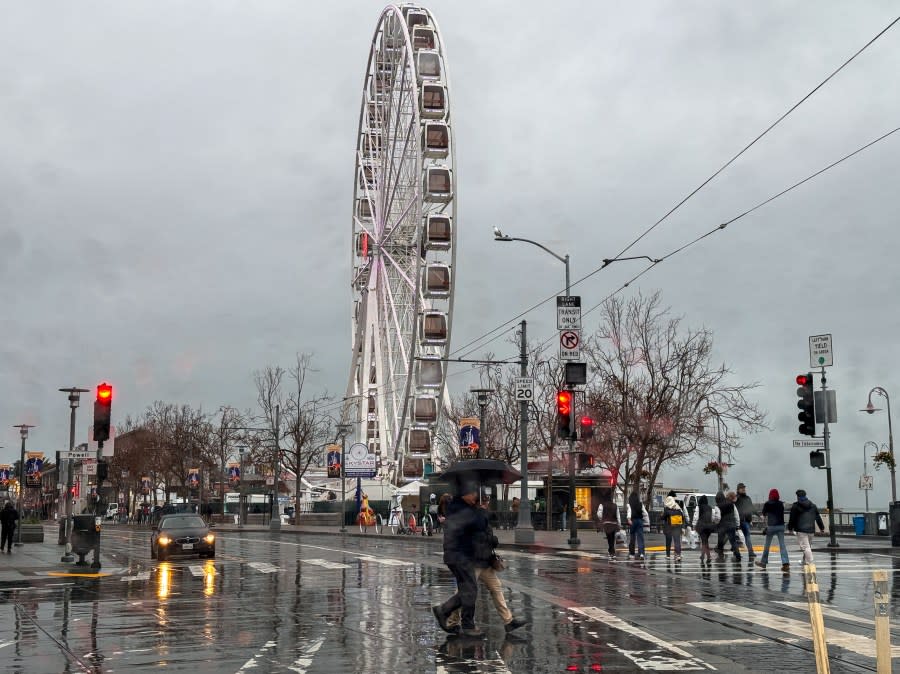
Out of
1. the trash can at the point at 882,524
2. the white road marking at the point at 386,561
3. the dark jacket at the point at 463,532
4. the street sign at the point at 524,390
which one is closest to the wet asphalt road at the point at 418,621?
the dark jacket at the point at 463,532

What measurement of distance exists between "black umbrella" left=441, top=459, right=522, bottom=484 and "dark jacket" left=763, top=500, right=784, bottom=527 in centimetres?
1133

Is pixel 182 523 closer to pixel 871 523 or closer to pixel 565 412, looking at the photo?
pixel 565 412

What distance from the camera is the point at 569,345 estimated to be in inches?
1261

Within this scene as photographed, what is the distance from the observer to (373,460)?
174 ft

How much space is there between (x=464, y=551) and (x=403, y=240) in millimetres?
48318

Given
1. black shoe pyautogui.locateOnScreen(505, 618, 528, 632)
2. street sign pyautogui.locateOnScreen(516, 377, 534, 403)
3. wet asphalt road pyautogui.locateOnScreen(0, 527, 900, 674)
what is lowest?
wet asphalt road pyautogui.locateOnScreen(0, 527, 900, 674)

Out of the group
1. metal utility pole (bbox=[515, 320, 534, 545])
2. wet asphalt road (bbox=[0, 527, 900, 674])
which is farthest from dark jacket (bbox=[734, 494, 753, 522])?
metal utility pole (bbox=[515, 320, 534, 545])

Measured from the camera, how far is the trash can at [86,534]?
85.6ft

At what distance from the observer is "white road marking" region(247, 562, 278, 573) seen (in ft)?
79.2

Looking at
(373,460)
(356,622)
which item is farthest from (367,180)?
(356,622)

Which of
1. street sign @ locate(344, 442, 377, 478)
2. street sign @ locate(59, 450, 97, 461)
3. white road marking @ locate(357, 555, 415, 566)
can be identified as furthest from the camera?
street sign @ locate(344, 442, 377, 478)

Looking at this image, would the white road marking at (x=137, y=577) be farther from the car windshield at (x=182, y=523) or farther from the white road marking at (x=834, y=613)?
the white road marking at (x=834, y=613)

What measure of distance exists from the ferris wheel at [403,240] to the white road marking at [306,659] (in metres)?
37.6

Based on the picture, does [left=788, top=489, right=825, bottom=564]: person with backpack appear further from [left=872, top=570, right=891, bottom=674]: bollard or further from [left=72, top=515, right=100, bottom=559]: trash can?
[left=72, top=515, right=100, bottom=559]: trash can
